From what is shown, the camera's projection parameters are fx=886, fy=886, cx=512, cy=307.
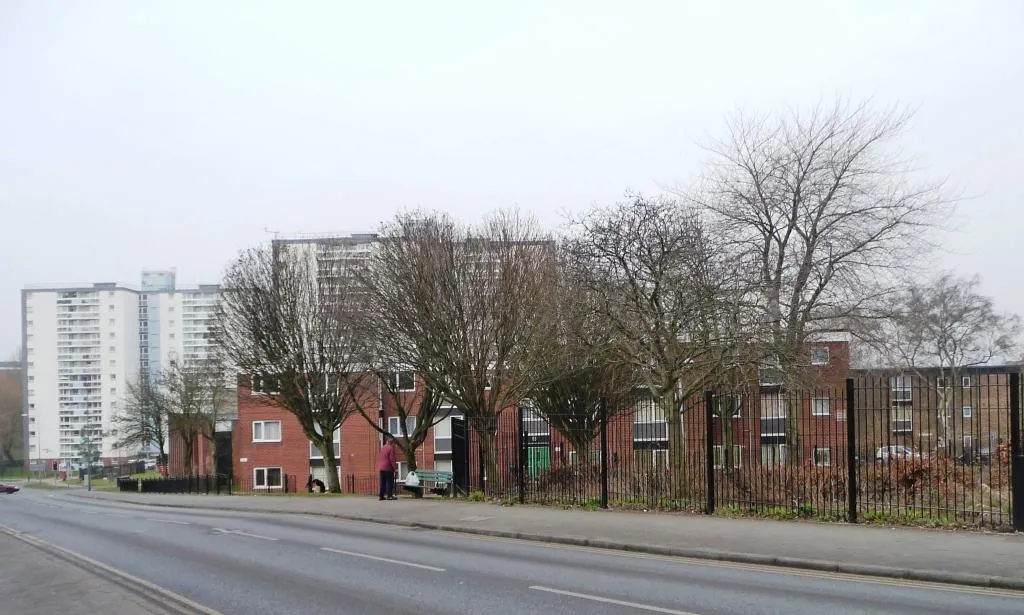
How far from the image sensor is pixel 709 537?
13.7m

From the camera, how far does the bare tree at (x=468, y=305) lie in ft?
86.9

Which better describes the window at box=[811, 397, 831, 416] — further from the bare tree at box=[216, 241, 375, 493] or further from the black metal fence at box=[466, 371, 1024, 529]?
the bare tree at box=[216, 241, 375, 493]

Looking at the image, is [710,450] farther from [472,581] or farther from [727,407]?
[472,581]

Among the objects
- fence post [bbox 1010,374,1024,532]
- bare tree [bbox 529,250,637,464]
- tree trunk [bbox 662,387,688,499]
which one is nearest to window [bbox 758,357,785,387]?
bare tree [bbox 529,250,637,464]

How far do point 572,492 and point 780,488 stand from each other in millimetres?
5415

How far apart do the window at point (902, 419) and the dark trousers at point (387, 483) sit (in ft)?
45.4

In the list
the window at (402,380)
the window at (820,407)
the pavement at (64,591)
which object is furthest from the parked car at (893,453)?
the window at (402,380)

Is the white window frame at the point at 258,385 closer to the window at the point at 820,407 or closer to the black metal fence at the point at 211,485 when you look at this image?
the black metal fence at the point at 211,485

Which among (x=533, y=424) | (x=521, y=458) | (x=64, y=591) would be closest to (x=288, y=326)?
(x=533, y=424)

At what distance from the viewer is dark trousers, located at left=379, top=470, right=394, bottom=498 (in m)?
24.4

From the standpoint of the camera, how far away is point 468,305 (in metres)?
26.8

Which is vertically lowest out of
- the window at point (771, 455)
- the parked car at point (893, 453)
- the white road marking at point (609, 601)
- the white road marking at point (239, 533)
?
the white road marking at point (239, 533)

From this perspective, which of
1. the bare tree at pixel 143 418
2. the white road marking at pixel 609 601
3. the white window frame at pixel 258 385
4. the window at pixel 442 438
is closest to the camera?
the white road marking at pixel 609 601

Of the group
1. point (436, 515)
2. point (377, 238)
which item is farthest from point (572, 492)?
point (377, 238)
